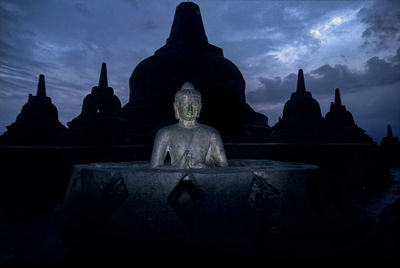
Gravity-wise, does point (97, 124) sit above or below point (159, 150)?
above

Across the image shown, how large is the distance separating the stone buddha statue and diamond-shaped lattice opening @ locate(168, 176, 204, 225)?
68 centimetres

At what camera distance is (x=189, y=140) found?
9.84 feet

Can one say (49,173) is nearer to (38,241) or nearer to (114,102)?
(38,241)

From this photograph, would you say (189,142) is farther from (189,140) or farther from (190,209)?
(190,209)

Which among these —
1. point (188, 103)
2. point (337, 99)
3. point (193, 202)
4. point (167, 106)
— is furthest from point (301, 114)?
point (193, 202)

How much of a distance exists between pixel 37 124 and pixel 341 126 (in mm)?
17724

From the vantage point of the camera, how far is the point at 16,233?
2914mm

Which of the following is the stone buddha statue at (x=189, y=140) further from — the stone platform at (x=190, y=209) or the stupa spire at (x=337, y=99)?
the stupa spire at (x=337, y=99)

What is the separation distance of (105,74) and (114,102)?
198 centimetres

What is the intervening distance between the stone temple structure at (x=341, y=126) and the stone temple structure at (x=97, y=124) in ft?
35.4

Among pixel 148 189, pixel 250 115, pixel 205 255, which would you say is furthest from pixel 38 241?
pixel 250 115

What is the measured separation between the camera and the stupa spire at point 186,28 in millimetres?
10906

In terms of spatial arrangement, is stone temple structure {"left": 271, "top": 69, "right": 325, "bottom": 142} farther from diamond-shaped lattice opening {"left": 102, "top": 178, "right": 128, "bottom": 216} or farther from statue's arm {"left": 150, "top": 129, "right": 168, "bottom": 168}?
diamond-shaped lattice opening {"left": 102, "top": 178, "right": 128, "bottom": 216}

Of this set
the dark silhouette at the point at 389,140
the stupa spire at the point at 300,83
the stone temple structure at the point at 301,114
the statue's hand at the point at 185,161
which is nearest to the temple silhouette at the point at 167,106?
the stone temple structure at the point at 301,114
